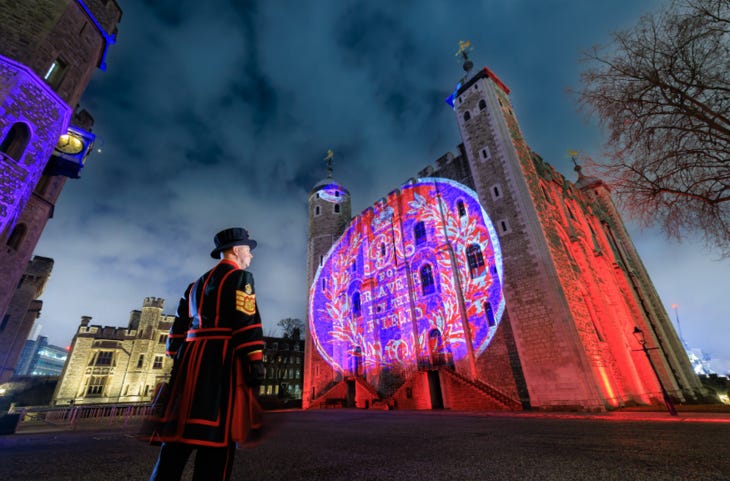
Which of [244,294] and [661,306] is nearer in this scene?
[244,294]

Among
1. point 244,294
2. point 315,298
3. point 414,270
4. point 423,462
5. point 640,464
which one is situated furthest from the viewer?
point 315,298

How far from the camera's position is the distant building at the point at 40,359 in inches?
3248

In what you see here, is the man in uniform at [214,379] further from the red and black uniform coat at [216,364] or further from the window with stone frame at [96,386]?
the window with stone frame at [96,386]

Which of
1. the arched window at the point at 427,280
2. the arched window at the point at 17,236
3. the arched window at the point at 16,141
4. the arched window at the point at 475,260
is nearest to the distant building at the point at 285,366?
the arched window at the point at 427,280

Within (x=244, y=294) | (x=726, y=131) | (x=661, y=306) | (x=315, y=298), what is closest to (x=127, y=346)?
(x=315, y=298)

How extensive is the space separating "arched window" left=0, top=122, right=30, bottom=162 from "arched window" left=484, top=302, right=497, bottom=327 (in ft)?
61.5

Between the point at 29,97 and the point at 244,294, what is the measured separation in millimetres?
13833

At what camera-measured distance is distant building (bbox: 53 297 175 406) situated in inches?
1240

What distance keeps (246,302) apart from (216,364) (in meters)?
0.42

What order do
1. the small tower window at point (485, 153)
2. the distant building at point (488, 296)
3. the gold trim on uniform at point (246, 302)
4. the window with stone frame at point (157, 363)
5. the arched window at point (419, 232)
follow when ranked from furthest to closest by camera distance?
the window with stone frame at point (157, 363)
the arched window at point (419, 232)
the small tower window at point (485, 153)
the distant building at point (488, 296)
the gold trim on uniform at point (246, 302)

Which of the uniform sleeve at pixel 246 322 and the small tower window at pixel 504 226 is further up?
the small tower window at pixel 504 226

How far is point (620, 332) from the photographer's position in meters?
14.8

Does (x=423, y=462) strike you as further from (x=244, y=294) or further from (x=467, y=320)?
(x=467, y=320)

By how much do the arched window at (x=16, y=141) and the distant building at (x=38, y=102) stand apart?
2 cm
